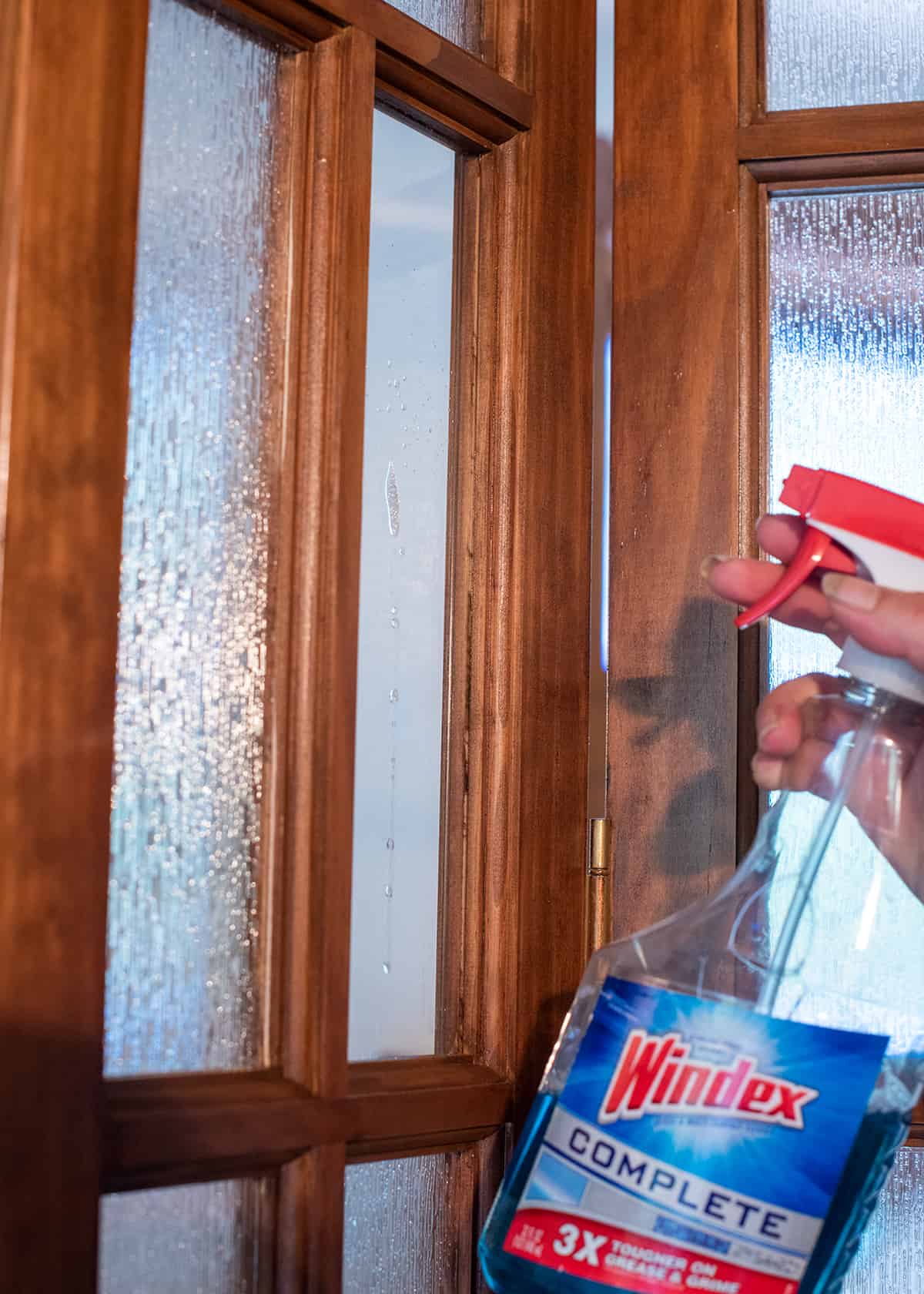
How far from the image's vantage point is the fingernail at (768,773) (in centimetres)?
71

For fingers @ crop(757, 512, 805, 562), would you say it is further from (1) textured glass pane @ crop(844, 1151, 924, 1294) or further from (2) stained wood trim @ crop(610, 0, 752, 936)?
(1) textured glass pane @ crop(844, 1151, 924, 1294)

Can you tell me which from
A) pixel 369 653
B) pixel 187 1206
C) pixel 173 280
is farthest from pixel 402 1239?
pixel 173 280

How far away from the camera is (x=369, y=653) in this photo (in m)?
0.70

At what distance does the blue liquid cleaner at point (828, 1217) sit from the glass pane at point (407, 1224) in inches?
2.4

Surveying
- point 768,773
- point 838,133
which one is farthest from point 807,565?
point 838,133

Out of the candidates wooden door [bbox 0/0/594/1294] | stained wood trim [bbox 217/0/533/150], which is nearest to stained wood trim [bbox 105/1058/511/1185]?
wooden door [bbox 0/0/594/1294]

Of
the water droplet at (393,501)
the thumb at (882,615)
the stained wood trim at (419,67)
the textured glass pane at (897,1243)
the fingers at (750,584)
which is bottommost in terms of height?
the textured glass pane at (897,1243)

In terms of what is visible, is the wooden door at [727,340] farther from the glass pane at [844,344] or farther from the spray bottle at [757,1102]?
the spray bottle at [757,1102]

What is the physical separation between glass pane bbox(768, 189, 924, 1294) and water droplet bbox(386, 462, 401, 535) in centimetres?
24

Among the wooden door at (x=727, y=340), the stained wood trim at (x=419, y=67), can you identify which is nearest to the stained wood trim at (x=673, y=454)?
the wooden door at (x=727, y=340)

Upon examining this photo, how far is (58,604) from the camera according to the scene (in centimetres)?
52

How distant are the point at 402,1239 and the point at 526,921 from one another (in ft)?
0.55

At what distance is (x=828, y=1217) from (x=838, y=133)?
601 mm

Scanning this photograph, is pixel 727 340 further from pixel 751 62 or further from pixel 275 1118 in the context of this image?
pixel 275 1118
